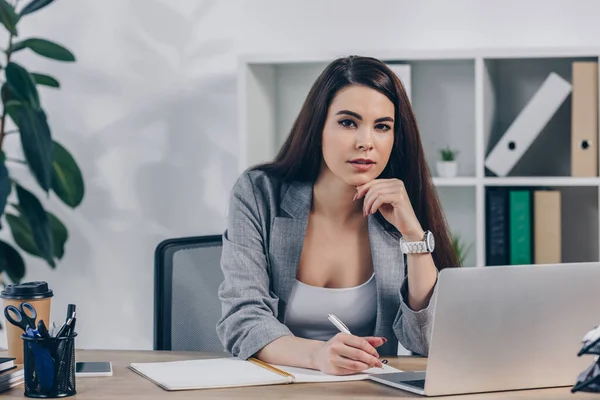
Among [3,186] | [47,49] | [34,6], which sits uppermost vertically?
[34,6]

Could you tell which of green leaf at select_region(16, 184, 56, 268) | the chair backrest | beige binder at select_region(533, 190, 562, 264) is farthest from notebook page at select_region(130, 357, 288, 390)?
beige binder at select_region(533, 190, 562, 264)

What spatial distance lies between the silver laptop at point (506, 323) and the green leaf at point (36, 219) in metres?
1.78

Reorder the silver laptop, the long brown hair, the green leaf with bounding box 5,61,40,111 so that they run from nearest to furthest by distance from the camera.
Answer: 1. the silver laptop
2. the long brown hair
3. the green leaf with bounding box 5,61,40,111

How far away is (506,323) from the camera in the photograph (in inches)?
53.7

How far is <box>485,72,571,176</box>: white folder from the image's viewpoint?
111 inches

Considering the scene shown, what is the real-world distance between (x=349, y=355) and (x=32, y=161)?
1.56m

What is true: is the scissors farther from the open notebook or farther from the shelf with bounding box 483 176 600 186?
the shelf with bounding box 483 176 600 186

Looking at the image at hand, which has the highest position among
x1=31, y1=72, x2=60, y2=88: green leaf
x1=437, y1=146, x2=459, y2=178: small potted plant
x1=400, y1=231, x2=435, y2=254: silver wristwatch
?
x1=31, y1=72, x2=60, y2=88: green leaf

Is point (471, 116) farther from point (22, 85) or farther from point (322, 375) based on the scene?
point (322, 375)

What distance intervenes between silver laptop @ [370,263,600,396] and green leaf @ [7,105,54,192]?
5.54 feet

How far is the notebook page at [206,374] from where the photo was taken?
1.48 m

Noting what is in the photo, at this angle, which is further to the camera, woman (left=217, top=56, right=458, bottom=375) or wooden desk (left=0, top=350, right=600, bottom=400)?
woman (left=217, top=56, right=458, bottom=375)

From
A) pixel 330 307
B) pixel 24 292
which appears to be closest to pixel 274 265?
pixel 330 307

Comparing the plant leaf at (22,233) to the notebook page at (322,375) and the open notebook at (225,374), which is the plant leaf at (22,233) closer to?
the open notebook at (225,374)
